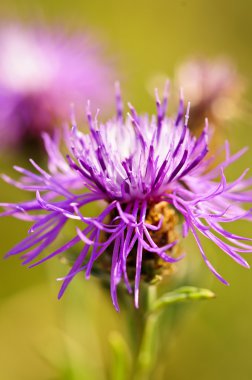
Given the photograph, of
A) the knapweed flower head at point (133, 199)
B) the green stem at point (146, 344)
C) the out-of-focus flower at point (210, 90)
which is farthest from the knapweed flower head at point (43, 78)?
the green stem at point (146, 344)

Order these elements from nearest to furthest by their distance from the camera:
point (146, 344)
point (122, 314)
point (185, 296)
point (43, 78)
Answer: point (185, 296), point (146, 344), point (122, 314), point (43, 78)

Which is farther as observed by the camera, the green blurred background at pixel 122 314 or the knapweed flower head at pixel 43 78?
the knapweed flower head at pixel 43 78

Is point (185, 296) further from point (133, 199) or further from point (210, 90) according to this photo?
point (210, 90)

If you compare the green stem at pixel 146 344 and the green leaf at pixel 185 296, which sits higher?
the green leaf at pixel 185 296

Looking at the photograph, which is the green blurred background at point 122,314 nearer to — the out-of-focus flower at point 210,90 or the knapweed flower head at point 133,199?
the out-of-focus flower at point 210,90

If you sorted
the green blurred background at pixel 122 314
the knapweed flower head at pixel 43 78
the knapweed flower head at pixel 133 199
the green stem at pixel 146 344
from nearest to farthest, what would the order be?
the knapweed flower head at pixel 133 199, the green stem at pixel 146 344, the green blurred background at pixel 122 314, the knapweed flower head at pixel 43 78

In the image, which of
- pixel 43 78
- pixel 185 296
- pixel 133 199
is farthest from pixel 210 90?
pixel 185 296
